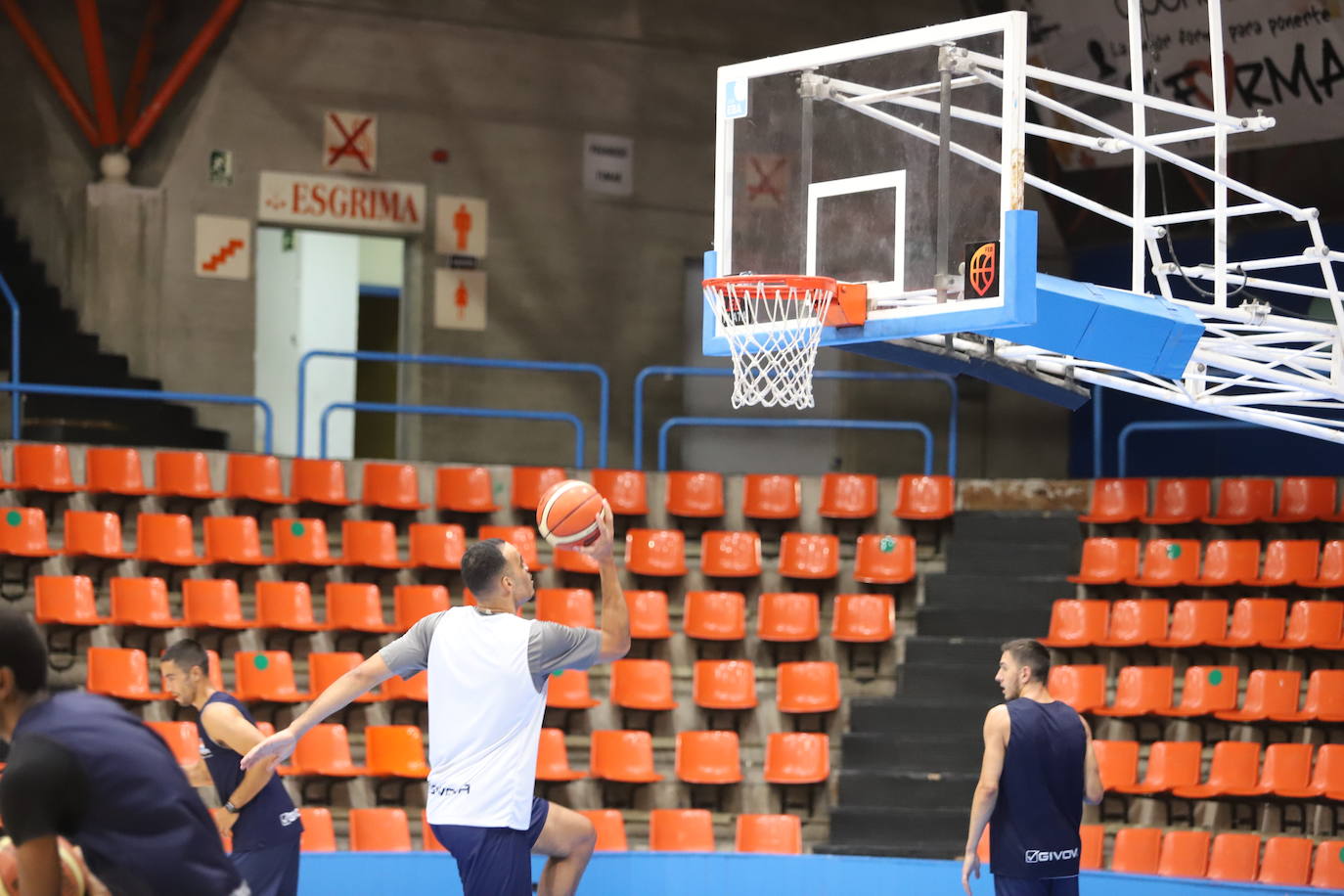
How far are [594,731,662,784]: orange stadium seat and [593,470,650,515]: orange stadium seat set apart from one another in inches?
79.0

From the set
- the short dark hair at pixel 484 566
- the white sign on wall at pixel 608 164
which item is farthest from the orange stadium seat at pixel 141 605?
the white sign on wall at pixel 608 164

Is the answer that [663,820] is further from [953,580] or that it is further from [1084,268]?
[1084,268]

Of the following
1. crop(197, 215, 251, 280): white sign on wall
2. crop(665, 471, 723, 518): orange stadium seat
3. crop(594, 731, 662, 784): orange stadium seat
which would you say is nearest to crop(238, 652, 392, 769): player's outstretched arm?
crop(594, 731, 662, 784): orange stadium seat

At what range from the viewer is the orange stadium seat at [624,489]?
37.9 feet

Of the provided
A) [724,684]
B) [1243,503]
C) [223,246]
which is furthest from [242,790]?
[223,246]

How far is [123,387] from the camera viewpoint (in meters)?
13.0

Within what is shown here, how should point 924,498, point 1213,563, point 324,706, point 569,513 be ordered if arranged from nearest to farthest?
point 324,706
point 569,513
point 1213,563
point 924,498

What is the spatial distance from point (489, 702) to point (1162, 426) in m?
8.34

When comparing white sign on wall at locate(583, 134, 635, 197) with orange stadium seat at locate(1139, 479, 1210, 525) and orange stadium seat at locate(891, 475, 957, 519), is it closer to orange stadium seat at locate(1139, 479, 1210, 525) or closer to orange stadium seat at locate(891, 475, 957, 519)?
orange stadium seat at locate(891, 475, 957, 519)

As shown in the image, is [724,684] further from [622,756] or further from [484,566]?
[484,566]

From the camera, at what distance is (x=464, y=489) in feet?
37.6

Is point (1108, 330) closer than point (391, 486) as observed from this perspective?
Yes

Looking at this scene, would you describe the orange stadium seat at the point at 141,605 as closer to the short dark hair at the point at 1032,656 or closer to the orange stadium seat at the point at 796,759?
the orange stadium seat at the point at 796,759

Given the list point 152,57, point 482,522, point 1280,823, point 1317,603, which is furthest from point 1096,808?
point 152,57
